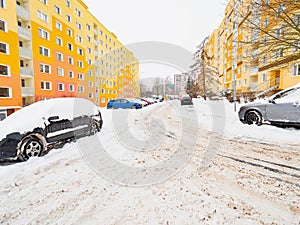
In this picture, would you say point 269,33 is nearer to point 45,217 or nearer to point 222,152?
point 222,152

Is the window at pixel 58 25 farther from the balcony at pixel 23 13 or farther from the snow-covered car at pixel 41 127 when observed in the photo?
the snow-covered car at pixel 41 127

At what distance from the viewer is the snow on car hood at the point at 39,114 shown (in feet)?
12.6

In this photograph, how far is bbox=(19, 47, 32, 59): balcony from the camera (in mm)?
17891

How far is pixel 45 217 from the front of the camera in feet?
6.73

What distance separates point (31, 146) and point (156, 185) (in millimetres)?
3322

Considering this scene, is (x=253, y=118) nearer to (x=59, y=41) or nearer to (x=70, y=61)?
(x=59, y=41)

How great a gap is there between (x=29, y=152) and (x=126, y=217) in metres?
3.25

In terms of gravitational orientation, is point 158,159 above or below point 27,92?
below

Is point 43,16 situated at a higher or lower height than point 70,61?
higher

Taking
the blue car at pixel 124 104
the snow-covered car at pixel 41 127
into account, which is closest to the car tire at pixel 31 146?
the snow-covered car at pixel 41 127

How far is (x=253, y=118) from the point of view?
23.7 feet

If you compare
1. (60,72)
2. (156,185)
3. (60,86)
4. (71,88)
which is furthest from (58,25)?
(156,185)

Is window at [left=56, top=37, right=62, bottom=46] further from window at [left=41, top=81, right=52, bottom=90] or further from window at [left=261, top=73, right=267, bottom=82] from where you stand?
window at [left=261, top=73, right=267, bottom=82]

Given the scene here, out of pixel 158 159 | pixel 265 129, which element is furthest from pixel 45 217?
pixel 265 129
